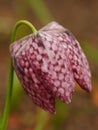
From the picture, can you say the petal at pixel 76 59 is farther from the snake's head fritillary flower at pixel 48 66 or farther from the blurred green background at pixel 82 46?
the blurred green background at pixel 82 46

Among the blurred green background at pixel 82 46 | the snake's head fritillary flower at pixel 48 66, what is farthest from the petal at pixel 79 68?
the blurred green background at pixel 82 46

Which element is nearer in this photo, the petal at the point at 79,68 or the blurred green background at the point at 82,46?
the petal at the point at 79,68

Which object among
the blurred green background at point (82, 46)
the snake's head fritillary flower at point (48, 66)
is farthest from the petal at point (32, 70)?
the blurred green background at point (82, 46)

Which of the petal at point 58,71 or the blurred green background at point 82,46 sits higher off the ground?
the petal at point 58,71

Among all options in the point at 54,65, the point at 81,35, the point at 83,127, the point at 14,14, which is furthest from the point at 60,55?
the point at 14,14

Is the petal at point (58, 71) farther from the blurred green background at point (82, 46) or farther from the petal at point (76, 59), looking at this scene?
the blurred green background at point (82, 46)

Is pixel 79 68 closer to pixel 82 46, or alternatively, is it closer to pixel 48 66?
pixel 48 66

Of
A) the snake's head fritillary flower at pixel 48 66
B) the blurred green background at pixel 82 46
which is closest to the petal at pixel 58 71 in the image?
the snake's head fritillary flower at pixel 48 66

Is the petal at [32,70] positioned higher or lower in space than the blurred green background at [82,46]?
higher
